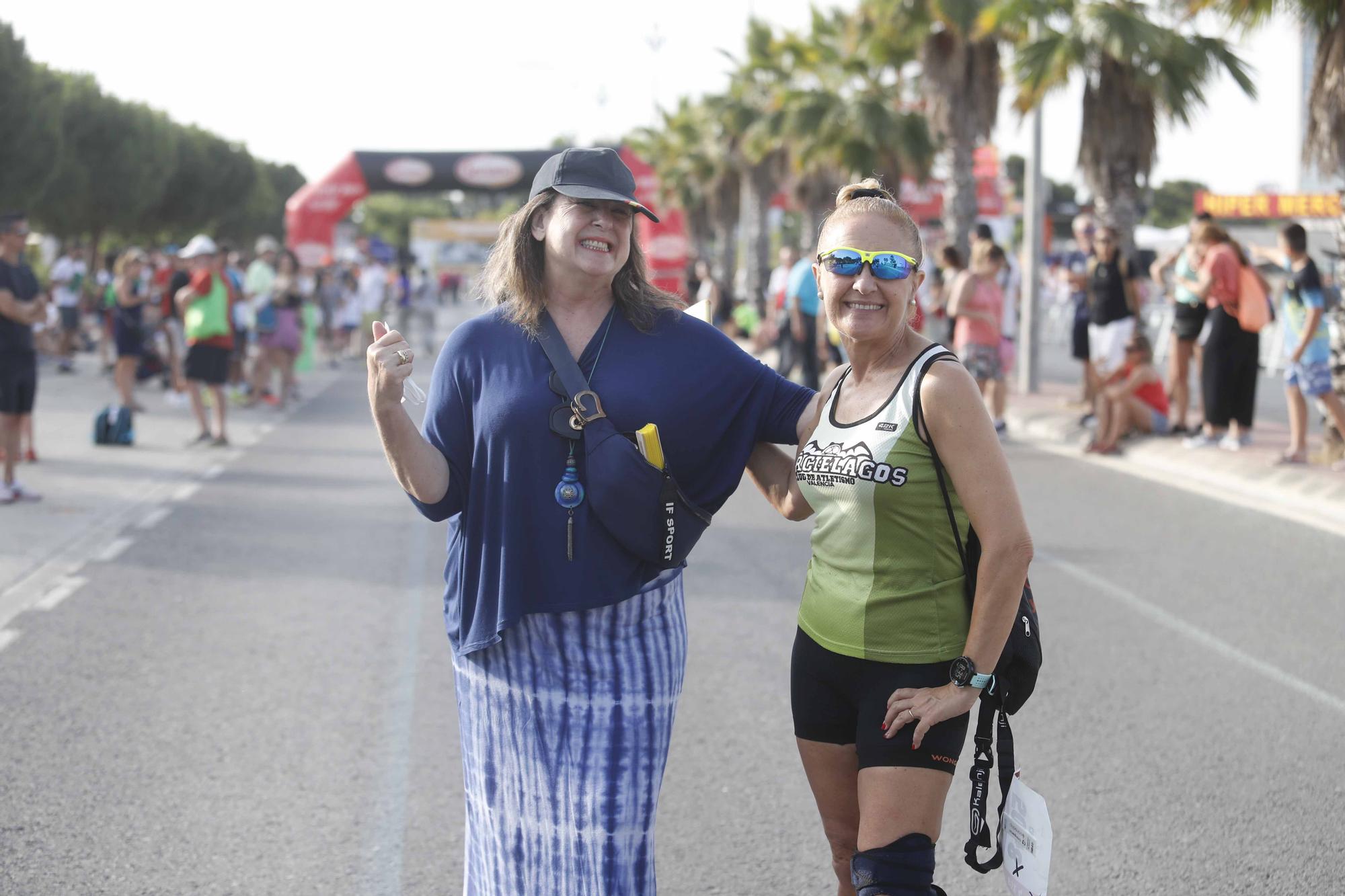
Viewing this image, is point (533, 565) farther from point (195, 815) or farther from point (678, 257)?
point (678, 257)

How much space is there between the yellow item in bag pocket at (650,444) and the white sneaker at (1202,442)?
11.2 meters

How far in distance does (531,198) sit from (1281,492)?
9.40 metres

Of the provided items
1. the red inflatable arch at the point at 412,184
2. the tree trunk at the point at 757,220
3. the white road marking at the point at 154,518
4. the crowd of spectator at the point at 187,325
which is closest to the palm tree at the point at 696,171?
the tree trunk at the point at 757,220

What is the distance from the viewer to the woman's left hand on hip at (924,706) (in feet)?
8.97

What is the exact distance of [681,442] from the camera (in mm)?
2945

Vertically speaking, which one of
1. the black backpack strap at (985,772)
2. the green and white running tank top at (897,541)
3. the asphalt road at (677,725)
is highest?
the green and white running tank top at (897,541)

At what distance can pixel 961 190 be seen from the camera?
23.1 meters

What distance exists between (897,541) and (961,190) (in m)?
21.2

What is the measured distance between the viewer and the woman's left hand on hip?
→ 2.73 meters

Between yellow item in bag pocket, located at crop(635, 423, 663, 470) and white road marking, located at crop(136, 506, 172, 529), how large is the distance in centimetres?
782

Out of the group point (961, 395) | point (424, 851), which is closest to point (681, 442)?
point (961, 395)

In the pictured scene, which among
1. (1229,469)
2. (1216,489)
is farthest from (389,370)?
(1229,469)

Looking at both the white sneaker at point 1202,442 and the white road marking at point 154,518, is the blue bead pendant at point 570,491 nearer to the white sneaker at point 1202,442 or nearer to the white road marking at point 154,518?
the white road marking at point 154,518

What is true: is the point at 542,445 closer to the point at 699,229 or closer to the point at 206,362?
the point at 206,362
